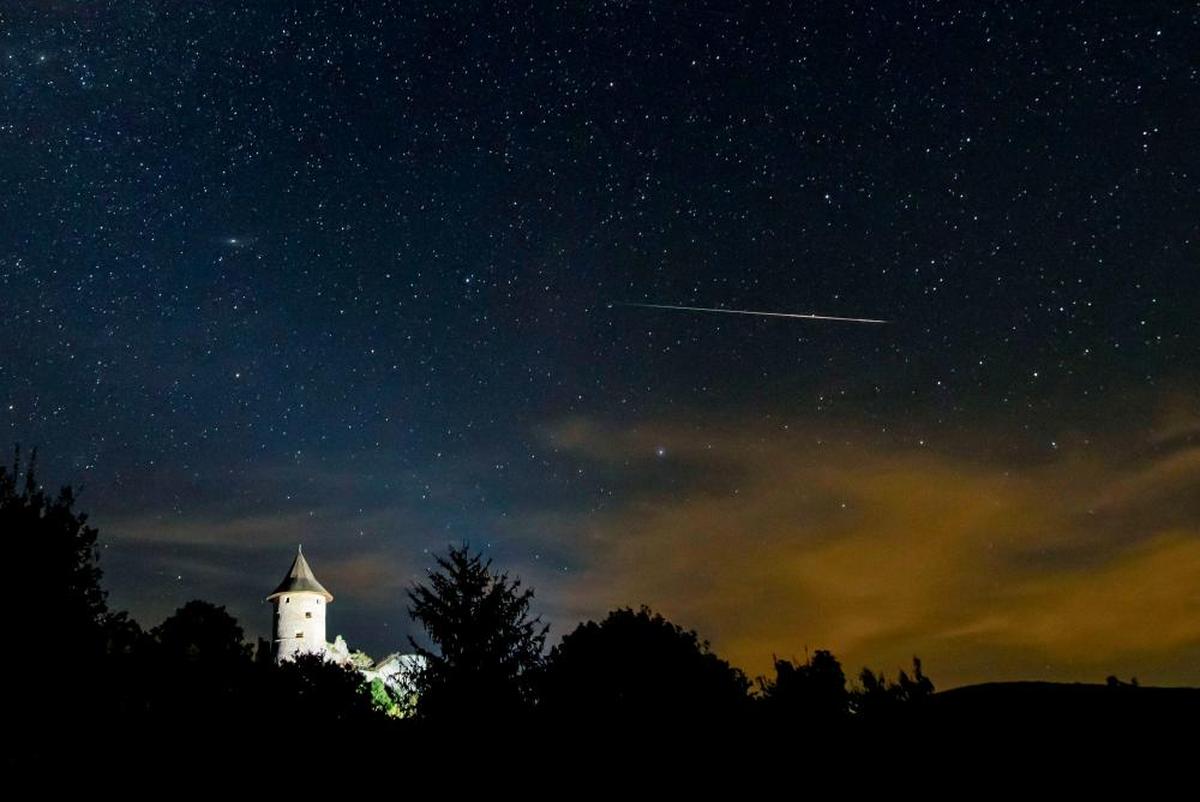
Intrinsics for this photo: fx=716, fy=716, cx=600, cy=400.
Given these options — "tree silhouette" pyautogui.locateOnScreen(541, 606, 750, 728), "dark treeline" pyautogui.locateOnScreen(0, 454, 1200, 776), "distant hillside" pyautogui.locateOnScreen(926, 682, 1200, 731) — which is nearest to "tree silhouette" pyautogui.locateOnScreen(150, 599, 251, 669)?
"dark treeline" pyautogui.locateOnScreen(0, 454, 1200, 776)

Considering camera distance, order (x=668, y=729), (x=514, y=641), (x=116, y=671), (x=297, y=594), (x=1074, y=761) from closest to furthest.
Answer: (x=1074, y=761) < (x=668, y=729) < (x=116, y=671) < (x=514, y=641) < (x=297, y=594)

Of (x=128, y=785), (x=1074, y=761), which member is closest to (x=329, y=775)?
(x=128, y=785)

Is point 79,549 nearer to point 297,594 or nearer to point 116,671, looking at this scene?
point 116,671

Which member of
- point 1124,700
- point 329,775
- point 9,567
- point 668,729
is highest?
point 9,567

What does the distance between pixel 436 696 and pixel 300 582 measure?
59096 mm

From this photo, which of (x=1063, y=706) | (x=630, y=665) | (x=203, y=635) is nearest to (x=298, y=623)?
(x=203, y=635)

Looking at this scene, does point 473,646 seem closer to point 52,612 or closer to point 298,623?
point 52,612

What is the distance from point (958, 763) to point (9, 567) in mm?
16831

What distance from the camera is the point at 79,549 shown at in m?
15.8

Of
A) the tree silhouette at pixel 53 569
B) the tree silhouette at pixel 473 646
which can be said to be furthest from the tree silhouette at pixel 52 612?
the tree silhouette at pixel 473 646

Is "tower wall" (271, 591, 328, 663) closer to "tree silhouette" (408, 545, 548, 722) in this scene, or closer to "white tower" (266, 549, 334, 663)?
"white tower" (266, 549, 334, 663)

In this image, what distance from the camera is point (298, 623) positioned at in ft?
248

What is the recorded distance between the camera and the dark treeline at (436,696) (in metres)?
8.46

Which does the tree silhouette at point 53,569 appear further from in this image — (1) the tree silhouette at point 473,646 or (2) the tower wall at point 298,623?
(2) the tower wall at point 298,623
